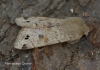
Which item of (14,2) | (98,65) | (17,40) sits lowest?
(98,65)

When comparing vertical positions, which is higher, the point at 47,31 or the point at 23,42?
the point at 47,31

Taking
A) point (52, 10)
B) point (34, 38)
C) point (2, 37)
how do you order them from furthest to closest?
point (52, 10)
point (2, 37)
point (34, 38)

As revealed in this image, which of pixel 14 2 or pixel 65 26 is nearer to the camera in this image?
pixel 65 26

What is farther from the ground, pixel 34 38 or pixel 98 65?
pixel 34 38

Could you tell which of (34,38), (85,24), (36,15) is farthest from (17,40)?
(85,24)

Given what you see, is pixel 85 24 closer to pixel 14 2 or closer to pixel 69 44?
pixel 69 44

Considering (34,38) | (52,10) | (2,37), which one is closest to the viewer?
(34,38)

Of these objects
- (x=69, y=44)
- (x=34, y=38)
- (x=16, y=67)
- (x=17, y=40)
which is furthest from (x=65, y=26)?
(x=16, y=67)
